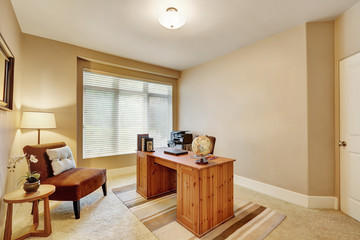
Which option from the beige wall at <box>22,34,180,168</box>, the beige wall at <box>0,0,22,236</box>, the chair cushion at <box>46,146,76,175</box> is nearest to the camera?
the beige wall at <box>0,0,22,236</box>

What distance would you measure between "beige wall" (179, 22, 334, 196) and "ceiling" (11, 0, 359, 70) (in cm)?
32

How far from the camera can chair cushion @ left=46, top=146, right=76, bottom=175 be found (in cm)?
236

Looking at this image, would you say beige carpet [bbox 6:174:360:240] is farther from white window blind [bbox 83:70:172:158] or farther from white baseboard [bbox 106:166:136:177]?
white window blind [bbox 83:70:172:158]

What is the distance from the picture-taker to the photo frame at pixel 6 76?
5.80ft

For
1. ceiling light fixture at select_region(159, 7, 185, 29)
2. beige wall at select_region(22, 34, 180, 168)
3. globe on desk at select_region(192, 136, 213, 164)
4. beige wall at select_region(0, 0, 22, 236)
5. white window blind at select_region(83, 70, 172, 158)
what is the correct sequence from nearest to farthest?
beige wall at select_region(0, 0, 22, 236) < globe on desk at select_region(192, 136, 213, 164) < ceiling light fixture at select_region(159, 7, 185, 29) < beige wall at select_region(22, 34, 180, 168) < white window blind at select_region(83, 70, 172, 158)

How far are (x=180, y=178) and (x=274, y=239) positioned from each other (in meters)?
1.16

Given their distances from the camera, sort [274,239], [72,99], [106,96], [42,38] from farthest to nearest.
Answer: [106,96] < [72,99] < [42,38] < [274,239]

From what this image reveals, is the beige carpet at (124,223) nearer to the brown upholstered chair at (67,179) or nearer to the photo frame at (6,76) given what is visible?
the brown upholstered chair at (67,179)

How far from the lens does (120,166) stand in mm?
3938

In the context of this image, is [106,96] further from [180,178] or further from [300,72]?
[300,72]

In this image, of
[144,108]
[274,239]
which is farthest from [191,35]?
[274,239]

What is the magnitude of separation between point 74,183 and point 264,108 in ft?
10.2

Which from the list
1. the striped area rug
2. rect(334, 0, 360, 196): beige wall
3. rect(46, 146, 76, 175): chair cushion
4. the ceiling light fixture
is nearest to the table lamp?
rect(46, 146, 76, 175): chair cushion

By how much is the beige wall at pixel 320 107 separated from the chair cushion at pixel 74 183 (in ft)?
10.2
